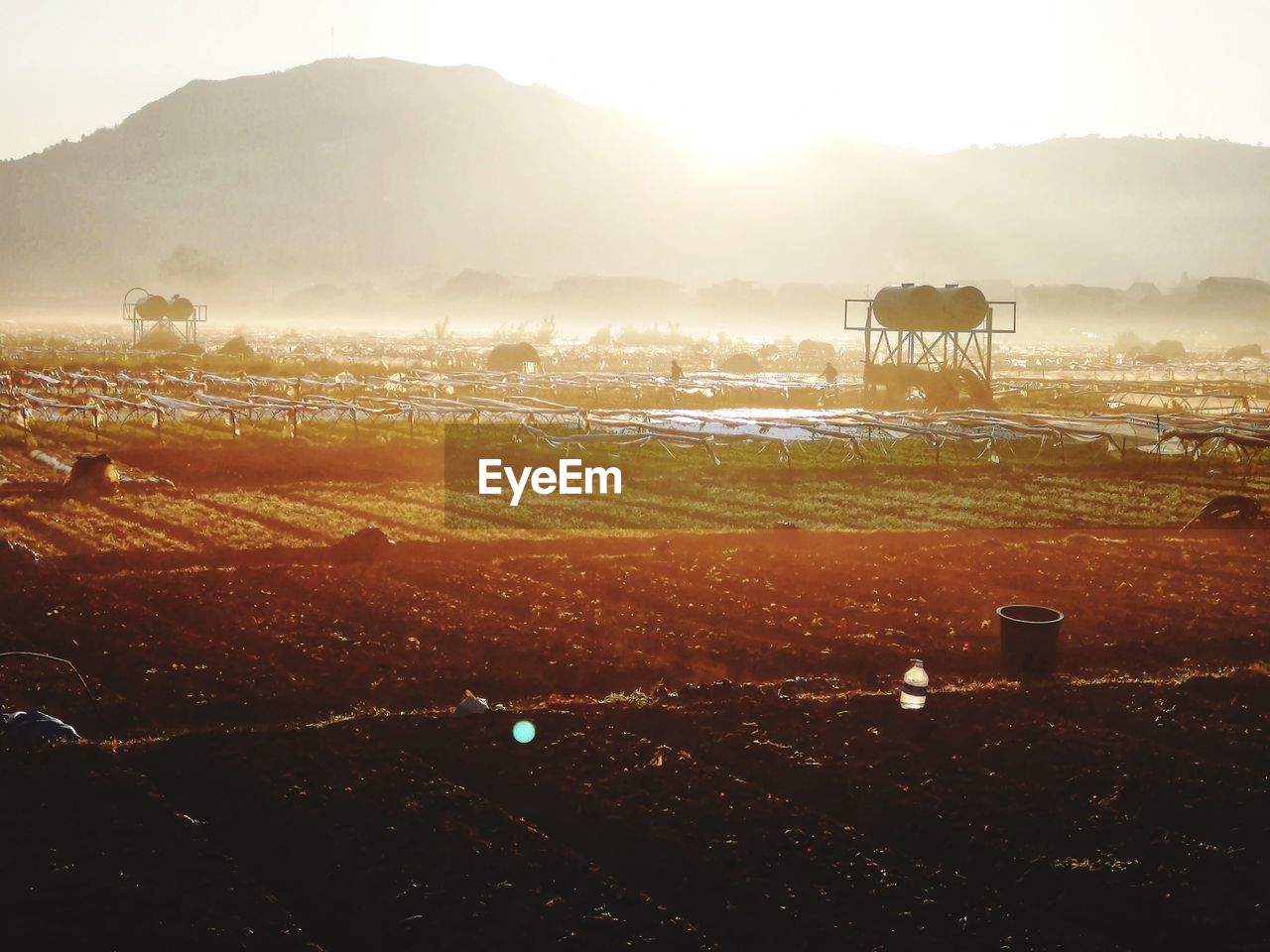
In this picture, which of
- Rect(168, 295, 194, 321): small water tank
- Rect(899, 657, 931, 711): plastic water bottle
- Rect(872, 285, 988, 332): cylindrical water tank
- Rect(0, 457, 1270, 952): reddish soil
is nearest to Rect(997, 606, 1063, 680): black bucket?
Rect(0, 457, 1270, 952): reddish soil

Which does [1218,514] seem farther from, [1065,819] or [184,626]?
[184,626]

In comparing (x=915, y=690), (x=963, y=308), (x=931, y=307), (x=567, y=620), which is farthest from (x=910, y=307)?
(x=915, y=690)

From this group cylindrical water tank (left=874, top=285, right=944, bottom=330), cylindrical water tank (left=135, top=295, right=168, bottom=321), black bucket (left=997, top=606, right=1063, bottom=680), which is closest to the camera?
black bucket (left=997, top=606, right=1063, bottom=680)

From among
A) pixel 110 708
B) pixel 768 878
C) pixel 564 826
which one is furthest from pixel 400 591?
pixel 768 878

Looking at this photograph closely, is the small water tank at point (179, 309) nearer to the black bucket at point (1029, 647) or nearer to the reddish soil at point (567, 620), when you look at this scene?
the reddish soil at point (567, 620)

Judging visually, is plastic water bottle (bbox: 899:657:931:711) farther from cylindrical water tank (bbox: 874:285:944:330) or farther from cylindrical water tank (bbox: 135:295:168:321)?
cylindrical water tank (bbox: 135:295:168:321)

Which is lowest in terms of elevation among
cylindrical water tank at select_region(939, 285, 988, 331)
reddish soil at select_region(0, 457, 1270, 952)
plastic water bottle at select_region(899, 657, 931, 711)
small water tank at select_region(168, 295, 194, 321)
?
reddish soil at select_region(0, 457, 1270, 952)

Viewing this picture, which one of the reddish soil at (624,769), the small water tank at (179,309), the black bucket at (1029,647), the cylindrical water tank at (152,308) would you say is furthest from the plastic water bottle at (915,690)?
the small water tank at (179,309)
